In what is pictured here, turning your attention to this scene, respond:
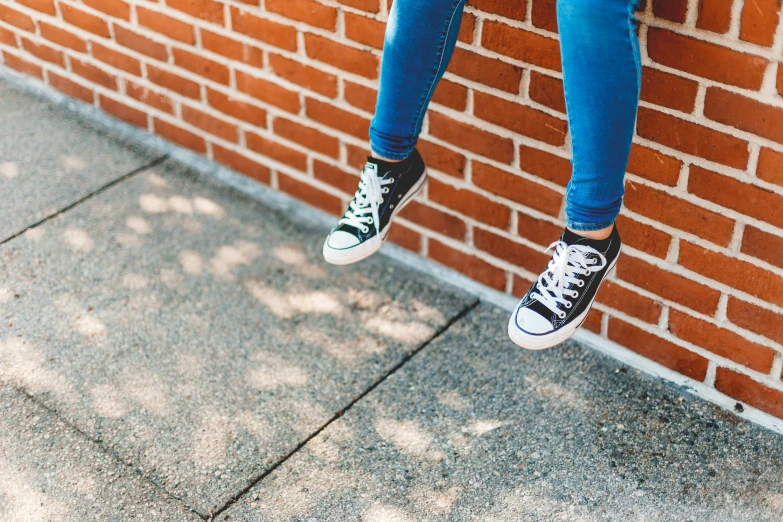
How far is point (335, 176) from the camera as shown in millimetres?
2689

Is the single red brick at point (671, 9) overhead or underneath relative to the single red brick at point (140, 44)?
overhead

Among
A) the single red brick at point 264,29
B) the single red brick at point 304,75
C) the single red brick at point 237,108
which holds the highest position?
the single red brick at point 264,29

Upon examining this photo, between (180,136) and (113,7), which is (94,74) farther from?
(180,136)

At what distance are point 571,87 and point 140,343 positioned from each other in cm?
128

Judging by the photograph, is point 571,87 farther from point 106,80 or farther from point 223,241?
point 106,80

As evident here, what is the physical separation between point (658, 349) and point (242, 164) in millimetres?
1459

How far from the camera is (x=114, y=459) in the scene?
1979mm

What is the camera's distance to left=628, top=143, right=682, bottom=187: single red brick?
1.98 meters

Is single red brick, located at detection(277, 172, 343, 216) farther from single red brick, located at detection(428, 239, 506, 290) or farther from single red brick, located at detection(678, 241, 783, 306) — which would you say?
single red brick, located at detection(678, 241, 783, 306)

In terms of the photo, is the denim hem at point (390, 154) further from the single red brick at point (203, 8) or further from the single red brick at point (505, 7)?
the single red brick at point (203, 8)

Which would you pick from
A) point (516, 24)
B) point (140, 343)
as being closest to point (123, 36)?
point (140, 343)

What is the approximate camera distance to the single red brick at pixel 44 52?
3.21m

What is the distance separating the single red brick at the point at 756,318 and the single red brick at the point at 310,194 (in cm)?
120

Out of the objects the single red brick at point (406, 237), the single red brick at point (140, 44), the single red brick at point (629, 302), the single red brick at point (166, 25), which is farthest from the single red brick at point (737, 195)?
the single red brick at point (140, 44)
